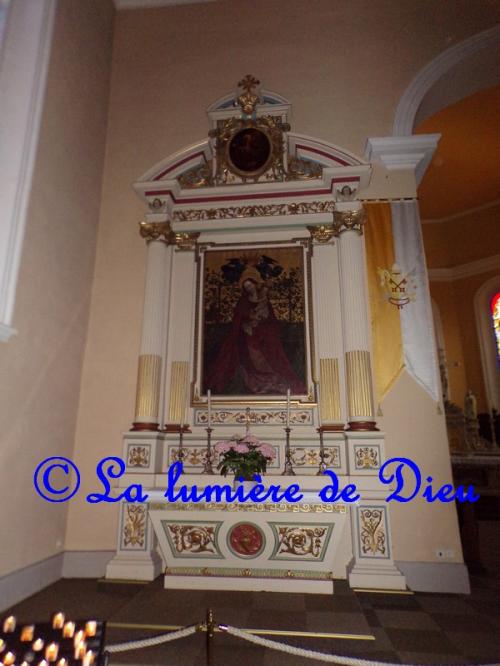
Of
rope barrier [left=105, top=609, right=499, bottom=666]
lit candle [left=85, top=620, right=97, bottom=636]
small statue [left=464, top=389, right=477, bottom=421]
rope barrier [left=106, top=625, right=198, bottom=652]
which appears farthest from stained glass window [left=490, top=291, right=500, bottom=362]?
lit candle [left=85, top=620, right=97, bottom=636]

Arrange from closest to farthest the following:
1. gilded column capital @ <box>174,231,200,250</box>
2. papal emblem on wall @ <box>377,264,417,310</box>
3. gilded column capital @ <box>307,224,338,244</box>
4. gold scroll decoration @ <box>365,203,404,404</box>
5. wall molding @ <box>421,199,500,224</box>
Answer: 1. gold scroll decoration @ <box>365,203,404,404</box>
2. papal emblem on wall @ <box>377,264,417,310</box>
3. gilded column capital @ <box>307,224,338,244</box>
4. gilded column capital @ <box>174,231,200,250</box>
5. wall molding @ <box>421,199,500,224</box>

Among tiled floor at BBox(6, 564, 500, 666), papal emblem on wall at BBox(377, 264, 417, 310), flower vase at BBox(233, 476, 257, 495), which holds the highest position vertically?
papal emblem on wall at BBox(377, 264, 417, 310)

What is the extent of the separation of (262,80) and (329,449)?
16.3 ft

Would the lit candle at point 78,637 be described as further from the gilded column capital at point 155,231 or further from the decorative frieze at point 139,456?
the gilded column capital at point 155,231

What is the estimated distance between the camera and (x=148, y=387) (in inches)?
196

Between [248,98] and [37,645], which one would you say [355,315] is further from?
[37,645]

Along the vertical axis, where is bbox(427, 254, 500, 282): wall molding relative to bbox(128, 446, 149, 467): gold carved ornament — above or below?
above

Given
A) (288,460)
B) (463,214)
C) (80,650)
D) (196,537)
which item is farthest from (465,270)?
(80,650)

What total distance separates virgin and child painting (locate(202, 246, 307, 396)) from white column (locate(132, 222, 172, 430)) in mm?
A: 490

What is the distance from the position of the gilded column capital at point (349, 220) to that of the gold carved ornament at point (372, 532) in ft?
9.89

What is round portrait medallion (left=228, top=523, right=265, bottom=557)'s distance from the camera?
399 cm

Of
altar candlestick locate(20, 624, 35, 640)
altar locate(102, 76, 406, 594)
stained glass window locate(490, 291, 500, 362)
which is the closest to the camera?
altar candlestick locate(20, 624, 35, 640)

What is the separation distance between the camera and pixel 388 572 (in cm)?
411

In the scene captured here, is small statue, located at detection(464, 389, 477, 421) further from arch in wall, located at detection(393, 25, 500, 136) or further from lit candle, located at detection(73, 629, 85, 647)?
lit candle, located at detection(73, 629, 85, 647)
